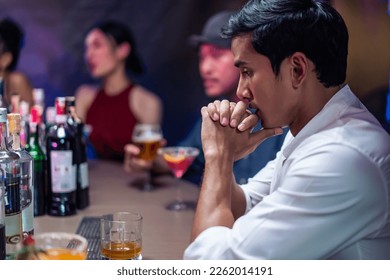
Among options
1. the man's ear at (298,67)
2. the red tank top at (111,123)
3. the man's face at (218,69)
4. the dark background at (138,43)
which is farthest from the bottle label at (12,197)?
the dark background at (138,43)

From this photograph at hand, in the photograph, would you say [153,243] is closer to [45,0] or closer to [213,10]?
[213,10]

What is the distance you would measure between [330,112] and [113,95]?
7.97ft

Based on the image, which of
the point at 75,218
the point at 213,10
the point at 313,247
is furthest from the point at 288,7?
the point at 213,10

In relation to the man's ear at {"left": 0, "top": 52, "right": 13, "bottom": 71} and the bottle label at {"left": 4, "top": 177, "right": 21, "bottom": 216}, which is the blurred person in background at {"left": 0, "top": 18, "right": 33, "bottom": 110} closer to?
the man's ear at {"left": 0, "top": 52, "right": 13, "bottom": 71}

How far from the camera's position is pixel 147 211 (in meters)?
1.84

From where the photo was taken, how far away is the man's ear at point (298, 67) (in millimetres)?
1161

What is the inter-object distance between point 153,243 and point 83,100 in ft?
7.33

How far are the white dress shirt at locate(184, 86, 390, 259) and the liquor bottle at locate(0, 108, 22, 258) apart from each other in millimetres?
386

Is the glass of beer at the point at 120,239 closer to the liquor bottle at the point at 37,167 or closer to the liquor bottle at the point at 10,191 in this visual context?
the liquor bottle at the point at 10,191

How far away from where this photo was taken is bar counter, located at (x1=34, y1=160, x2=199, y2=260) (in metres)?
1.48

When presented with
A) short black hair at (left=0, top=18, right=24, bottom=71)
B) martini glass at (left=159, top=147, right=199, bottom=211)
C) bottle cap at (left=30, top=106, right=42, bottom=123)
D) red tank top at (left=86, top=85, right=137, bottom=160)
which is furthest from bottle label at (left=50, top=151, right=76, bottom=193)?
short black hair at (left=0, top=18, right=24, bottom=71)

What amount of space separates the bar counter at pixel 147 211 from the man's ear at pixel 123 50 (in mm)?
1124

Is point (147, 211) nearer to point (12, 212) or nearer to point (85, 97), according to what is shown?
point (12, 212)
